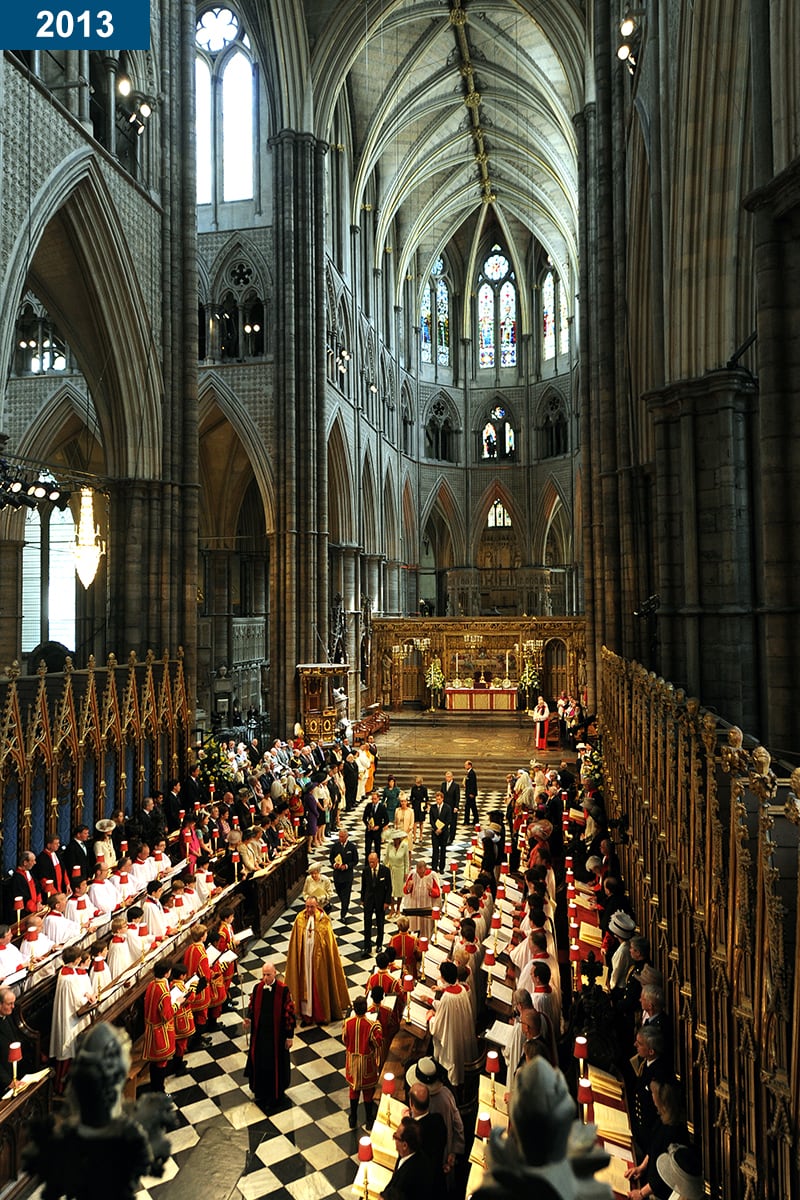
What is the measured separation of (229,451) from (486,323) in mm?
21585

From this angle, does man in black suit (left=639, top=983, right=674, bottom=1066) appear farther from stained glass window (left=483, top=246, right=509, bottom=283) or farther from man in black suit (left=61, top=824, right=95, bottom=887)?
stained glass window (left=483, top=246, right=509, bottom=283)

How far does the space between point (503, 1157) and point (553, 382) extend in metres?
45.3

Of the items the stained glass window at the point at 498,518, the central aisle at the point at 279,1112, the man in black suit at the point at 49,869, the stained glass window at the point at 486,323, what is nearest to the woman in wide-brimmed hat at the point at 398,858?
the central aisle at the point at 279,1112

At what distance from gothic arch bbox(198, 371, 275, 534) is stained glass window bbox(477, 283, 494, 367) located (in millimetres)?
20213

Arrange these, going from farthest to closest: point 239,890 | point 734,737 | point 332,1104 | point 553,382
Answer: point 553,382 < point 239,890 < point 332,1104 < point 734,737

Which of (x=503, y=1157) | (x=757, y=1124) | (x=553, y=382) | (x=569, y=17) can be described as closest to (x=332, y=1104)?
(x=757, y=1124)

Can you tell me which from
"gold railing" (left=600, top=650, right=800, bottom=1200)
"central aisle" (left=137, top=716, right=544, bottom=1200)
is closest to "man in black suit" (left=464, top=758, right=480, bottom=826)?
"central aisle" (left=137, top=716, right=544, bottom=1200)

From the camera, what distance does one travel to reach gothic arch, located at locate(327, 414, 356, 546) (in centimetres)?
3089

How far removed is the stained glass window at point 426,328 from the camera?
45.4m

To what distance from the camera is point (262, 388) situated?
2570 centimetres

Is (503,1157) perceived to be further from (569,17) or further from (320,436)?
(569,17)

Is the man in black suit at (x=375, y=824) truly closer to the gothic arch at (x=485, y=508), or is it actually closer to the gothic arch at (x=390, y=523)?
the gothic arch at (x=390, y=523)

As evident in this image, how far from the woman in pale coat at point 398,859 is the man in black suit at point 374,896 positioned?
1105mm

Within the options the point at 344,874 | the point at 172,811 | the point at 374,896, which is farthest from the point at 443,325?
the point at 374,896
